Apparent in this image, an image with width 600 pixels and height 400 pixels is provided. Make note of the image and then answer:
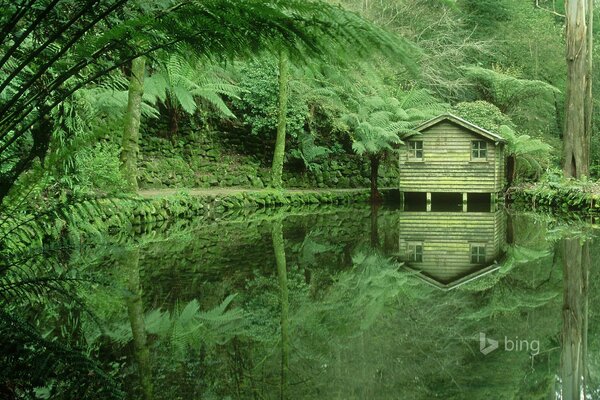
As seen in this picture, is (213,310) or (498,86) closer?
(213,310)

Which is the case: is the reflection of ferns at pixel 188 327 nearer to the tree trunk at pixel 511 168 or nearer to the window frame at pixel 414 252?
the window frame at pixel 414 252

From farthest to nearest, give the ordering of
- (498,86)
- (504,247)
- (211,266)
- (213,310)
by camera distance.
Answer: (498,86), (504,247), (211,266), (213,310)

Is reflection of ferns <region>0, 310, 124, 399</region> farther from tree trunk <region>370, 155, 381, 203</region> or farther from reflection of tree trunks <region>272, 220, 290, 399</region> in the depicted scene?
tree trunk <region>370, 155, 381, 203</region>

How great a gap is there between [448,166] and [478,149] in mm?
911

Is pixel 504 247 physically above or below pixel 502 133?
below

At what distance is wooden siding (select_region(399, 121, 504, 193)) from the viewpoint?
17969 mm

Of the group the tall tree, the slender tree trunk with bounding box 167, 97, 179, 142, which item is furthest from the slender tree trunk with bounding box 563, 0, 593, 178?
the tall tree

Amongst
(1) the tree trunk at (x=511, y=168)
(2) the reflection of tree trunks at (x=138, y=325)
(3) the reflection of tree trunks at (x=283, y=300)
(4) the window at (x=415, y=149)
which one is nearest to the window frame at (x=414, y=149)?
(4) the window at (x=415, y=149)

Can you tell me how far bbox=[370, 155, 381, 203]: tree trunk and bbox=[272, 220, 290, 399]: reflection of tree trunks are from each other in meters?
8.15

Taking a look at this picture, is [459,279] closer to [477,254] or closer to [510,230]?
[477,254]

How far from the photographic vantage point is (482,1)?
81.9 feet

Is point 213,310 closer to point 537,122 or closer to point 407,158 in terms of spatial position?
point 407,158

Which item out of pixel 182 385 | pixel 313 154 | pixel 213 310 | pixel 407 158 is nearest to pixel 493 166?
pixel 407 158

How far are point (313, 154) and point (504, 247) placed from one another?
418 inches
